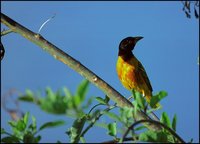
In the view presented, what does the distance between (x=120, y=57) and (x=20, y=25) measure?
3114 mm

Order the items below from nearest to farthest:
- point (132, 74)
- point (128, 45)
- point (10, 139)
→ point (10, 139) → point (132, 74) → point (128, 45)

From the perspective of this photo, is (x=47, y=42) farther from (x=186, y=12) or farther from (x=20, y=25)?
(x=186, y=12)

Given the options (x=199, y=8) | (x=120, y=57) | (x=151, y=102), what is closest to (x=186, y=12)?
(x=199, y=8)

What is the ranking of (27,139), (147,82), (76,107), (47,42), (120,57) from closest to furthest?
(76,107) → (27,139) → (47,42) → (147,82) → (120,57)

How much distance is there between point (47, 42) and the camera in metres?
0.78

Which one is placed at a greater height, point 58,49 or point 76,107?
point 58,49

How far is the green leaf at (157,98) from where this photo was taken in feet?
1.60

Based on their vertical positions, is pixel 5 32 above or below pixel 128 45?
below

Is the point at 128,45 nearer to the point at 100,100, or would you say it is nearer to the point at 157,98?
the point at 100,100

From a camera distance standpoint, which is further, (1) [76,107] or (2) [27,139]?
(2) [27,139]

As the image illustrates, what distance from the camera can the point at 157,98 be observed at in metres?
0.49

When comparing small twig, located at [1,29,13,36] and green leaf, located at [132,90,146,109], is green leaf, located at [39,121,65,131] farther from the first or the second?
small twig, located at [1,29,13,36]

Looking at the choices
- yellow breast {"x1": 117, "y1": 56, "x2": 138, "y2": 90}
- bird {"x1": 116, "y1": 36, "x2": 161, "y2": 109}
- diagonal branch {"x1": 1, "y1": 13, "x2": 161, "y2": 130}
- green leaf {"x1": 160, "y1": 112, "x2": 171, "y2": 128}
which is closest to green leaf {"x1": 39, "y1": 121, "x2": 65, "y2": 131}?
green leaf {"x1": 160, "y1": 112, "x2": 171, "y2": 128}

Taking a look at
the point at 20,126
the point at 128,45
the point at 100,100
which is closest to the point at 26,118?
the point at 20,126
